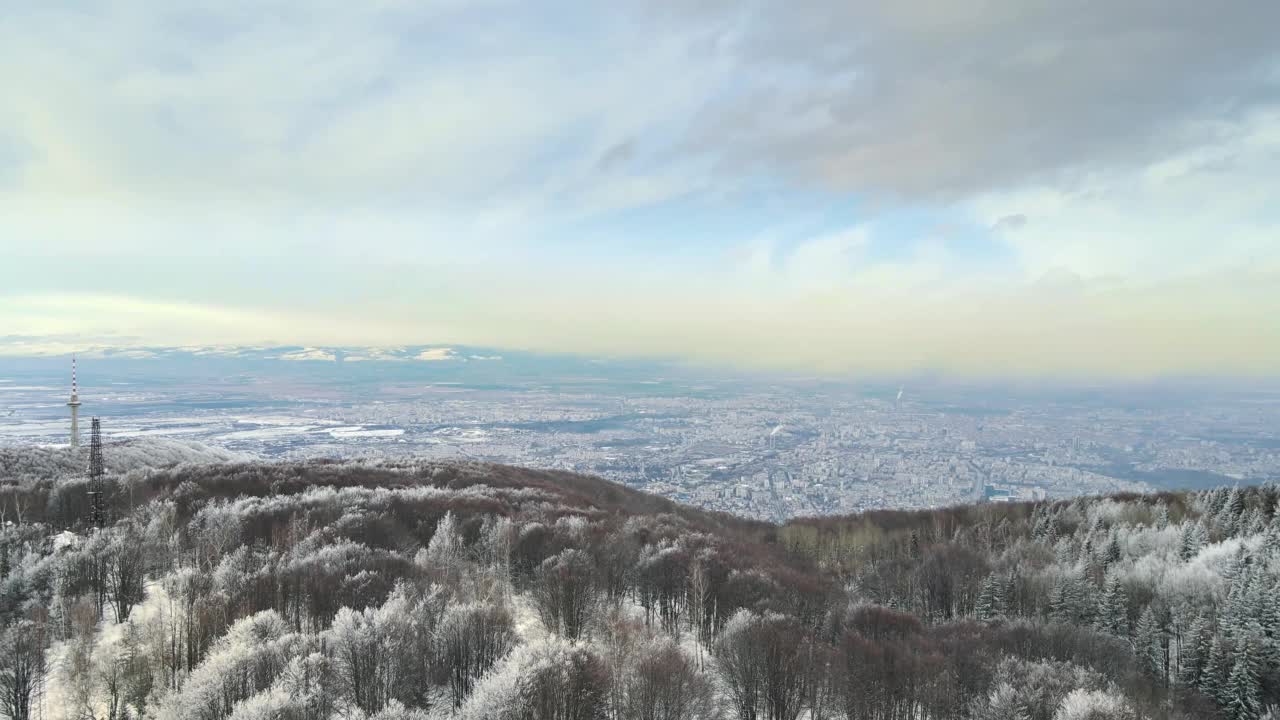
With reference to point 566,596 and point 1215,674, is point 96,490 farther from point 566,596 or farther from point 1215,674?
point 1215,674

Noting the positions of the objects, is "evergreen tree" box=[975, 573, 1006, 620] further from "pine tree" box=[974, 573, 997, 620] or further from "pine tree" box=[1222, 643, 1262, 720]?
"pine tree" box=[1222, 643, 1262, 720]

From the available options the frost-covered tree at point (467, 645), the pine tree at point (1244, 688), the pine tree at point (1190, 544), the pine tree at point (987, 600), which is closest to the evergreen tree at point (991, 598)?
the pine tree at point (987, 600)

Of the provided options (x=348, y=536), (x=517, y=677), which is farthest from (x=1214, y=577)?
(x=348, y=536)

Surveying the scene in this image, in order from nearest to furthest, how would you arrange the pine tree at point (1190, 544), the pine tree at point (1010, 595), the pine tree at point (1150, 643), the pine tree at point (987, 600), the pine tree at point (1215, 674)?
the pine tree at point (1215, 674)
the pine tree at point (1150, 643)
the pine tree at point (987, 600)
the pine tree at point (1010, 595)
the pine tree at point (1190, 544)

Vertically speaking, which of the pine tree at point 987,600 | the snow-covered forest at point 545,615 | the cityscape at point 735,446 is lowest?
the cityscape at point 735,446

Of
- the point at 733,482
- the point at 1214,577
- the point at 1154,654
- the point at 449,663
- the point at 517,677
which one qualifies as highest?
the point at 517,677

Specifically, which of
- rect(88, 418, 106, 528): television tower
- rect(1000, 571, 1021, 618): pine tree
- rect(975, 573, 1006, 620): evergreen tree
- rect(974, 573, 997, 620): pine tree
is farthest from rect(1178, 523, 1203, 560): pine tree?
rect(88, 418, 106, 528): television tower

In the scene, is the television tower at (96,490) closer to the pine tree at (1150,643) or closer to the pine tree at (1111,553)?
the pine tree at (1150,643)

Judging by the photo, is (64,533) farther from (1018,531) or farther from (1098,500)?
(1098,500)
